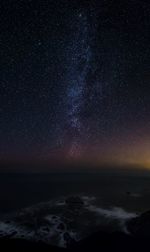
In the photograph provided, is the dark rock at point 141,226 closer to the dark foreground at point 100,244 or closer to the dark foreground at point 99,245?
the dark foreground at point 100,244

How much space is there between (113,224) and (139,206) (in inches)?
1236

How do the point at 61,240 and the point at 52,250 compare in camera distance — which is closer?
the point at 52,250

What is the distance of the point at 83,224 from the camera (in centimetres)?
5478

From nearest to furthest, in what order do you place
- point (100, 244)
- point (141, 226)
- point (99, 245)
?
point (99, 245), point (100, 244), point (141, 226)

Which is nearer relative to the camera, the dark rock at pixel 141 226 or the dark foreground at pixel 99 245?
the dark foreground at pixel 99 245

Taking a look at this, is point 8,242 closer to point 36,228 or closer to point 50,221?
point 36,228

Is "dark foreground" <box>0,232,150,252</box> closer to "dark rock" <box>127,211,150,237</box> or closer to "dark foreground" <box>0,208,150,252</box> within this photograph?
"dark foreground" <box>0,208,150,252</box>

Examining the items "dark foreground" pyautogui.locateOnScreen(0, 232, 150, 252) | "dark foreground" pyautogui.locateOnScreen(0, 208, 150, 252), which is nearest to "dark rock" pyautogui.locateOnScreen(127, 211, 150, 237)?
"dark foreground" pyautogui.locateOnScreen(0, 208, 150, 252)

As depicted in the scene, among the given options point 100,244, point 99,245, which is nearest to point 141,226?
point 100,244

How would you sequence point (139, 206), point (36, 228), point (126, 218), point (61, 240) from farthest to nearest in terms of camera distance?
1. point (139, 206)
2. point (126, 218)
3. point (36, 228)
4. point (61, 240)

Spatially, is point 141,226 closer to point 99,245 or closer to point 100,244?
point 100,244

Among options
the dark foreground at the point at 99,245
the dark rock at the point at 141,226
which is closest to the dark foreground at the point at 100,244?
the dark foreground at the point at 99,245

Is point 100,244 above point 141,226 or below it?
below

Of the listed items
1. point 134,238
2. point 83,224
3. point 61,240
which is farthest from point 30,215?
point 134,238
